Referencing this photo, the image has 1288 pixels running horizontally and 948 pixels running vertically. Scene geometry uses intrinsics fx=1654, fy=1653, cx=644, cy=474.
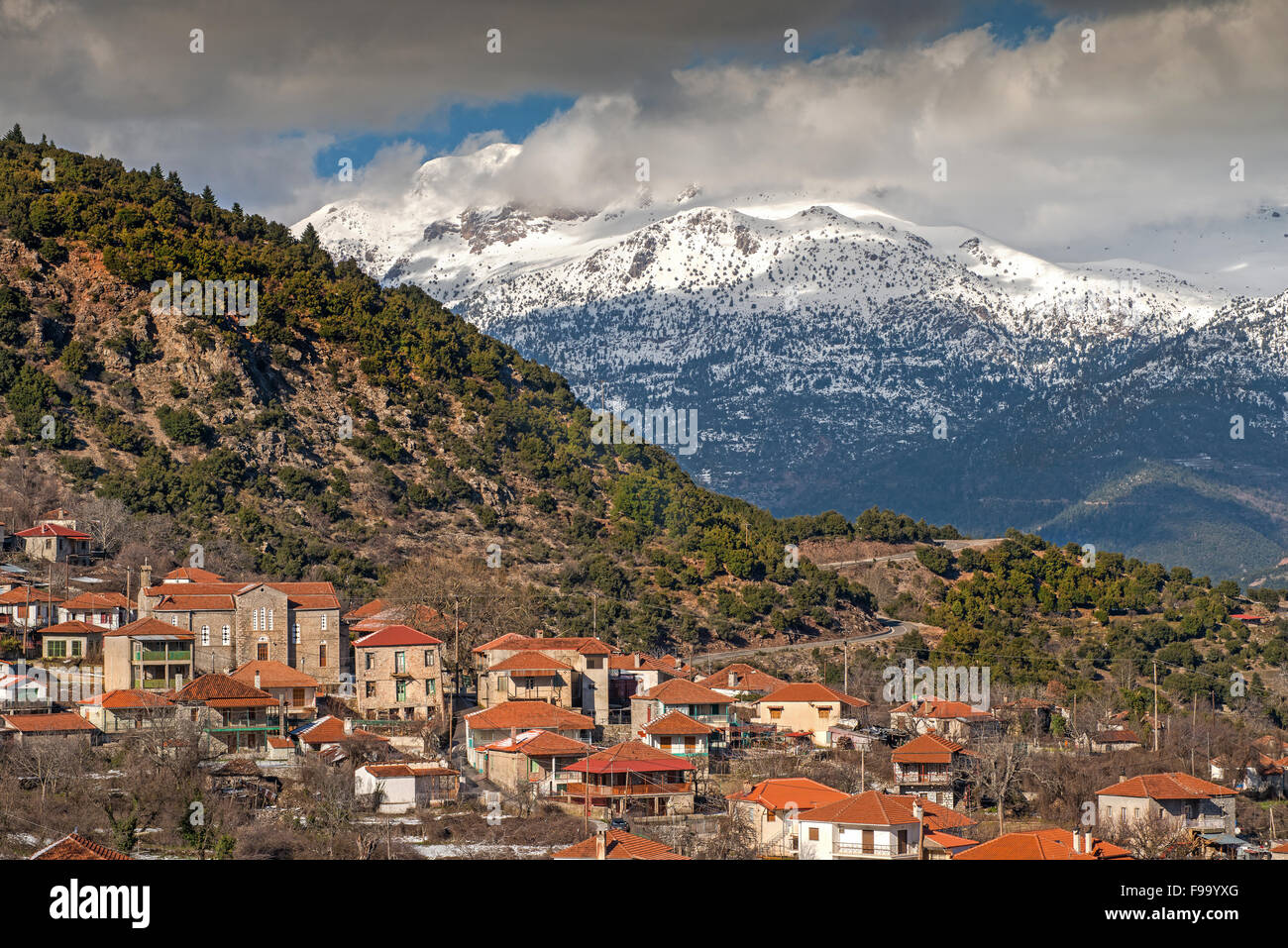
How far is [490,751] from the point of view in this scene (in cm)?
4491

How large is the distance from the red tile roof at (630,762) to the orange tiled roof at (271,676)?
9982 millimetres

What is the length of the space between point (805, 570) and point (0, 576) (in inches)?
1631

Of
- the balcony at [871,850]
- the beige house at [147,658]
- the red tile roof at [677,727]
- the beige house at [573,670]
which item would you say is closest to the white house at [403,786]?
the red tile roof at [677,727]

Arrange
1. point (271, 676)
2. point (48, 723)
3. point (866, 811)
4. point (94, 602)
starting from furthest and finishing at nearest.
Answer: point (94, 602) < point (271, 676) < point (48, 723) < point (866, 811)

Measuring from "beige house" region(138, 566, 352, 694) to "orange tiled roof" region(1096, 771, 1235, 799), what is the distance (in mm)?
24131

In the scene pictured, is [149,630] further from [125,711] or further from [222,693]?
[222,693]

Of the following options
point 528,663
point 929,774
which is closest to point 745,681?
point 528,663

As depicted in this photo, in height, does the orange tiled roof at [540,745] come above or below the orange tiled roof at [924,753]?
above

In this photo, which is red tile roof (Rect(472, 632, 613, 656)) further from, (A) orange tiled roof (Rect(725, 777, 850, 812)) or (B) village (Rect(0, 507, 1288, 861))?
(A) orange tiled roof (Rect(725, 777, 850, 812))

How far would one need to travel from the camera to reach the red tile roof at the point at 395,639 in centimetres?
5069

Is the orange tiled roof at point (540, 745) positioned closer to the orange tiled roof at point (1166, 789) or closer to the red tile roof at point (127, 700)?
the red tile roof at point (127, 700)

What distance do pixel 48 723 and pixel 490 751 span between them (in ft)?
37.6

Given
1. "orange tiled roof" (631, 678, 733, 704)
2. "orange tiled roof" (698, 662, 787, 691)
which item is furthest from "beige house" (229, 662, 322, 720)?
"orange tiled roof" (698, 662, 787, 691)
